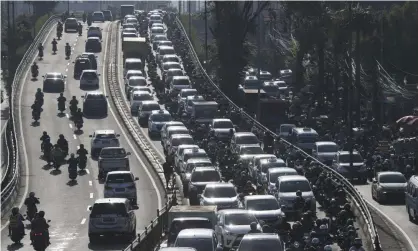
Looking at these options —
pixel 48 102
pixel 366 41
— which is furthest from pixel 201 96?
pixel 366 41

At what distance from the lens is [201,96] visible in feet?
251

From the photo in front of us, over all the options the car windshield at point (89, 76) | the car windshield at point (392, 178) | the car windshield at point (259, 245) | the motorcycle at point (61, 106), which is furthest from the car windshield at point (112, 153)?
the car windshield at point (89, 76)

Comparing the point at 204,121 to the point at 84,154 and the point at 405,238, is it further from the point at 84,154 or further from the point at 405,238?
the point at 405,238

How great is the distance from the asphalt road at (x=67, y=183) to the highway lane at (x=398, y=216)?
8.57 m

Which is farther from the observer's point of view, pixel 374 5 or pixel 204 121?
pixel 374 5

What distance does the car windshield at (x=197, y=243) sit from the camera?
31047mm

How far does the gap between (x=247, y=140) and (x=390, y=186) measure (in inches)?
483

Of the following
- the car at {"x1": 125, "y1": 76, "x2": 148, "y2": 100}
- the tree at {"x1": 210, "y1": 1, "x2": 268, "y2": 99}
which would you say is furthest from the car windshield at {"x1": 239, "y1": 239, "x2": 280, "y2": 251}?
the tree at {"x1": 210, "y1": 1, "x2": 268, "y2": 99}

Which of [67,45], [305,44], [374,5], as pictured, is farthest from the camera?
[374,5]

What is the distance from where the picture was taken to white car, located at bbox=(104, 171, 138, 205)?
4562cm

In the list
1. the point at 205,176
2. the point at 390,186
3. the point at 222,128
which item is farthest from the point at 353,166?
the point at 222,128

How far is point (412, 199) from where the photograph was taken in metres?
43.5

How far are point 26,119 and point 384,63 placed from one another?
122 ft

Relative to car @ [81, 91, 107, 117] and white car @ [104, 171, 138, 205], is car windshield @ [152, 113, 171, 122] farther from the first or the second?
white car @ [104, 171, 138, 205]
